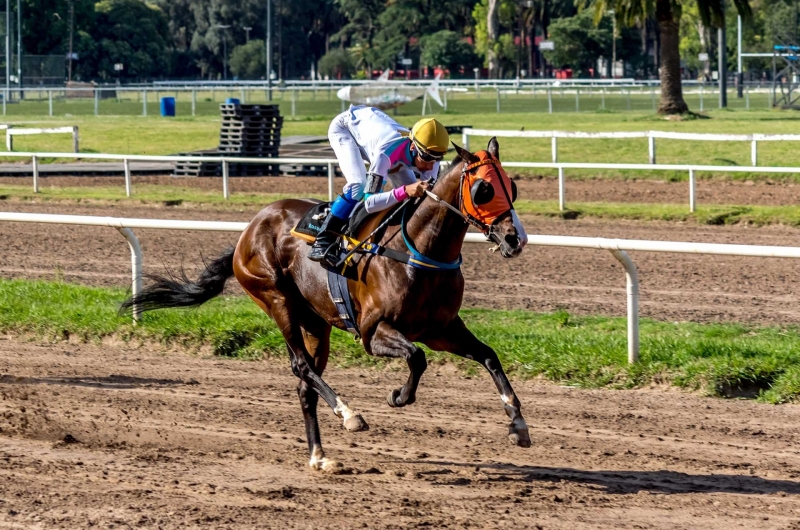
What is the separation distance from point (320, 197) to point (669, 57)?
14.6 m

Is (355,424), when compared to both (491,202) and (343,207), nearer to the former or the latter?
(343,207)

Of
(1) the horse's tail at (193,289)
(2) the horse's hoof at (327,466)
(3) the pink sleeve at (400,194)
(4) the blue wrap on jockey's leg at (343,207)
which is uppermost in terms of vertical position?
(3) the pink sleeve at (400,194)

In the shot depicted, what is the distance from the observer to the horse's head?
4941 millimetres

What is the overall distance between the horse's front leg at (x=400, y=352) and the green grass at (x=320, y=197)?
984 cm

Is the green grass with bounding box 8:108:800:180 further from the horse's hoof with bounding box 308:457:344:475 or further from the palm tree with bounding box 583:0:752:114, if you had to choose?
the horse's hoof with bounding box 308:457:344:475

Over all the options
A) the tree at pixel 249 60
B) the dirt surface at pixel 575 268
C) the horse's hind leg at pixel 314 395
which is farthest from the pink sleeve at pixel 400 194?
the tree at pixel 249 60

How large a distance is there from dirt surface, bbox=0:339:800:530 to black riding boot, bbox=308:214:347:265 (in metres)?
0.97

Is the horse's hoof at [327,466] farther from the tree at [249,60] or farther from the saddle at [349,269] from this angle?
the tree at [249,60]

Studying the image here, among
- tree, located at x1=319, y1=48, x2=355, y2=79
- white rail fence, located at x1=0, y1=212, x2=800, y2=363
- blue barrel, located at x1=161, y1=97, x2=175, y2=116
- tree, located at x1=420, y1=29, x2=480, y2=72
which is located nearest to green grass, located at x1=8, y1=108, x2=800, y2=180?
blue barrel, located at x1=161, y1=97, x2=175, y2=116

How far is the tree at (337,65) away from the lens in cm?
8112

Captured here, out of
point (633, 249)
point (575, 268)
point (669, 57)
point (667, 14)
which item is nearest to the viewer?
point (633, 249)

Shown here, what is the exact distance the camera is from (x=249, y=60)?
8144cm

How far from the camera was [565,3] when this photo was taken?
72.4 meters

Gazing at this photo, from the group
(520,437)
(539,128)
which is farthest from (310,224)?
(539,128)
